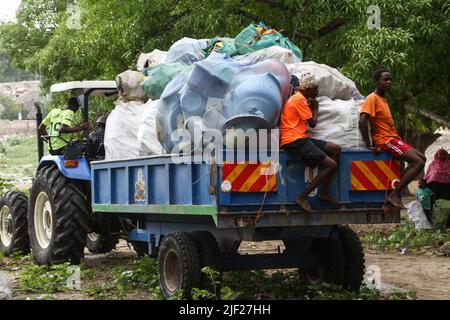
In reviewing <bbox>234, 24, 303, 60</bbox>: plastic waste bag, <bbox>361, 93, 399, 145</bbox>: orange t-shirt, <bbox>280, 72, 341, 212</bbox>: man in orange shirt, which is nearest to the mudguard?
<bbox>234, 24, 303, 60</bbox>: plastic waste bag

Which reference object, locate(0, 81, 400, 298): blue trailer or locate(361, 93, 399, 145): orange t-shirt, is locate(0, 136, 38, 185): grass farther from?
locate(361, 93, 399, 145): orange t-shirt

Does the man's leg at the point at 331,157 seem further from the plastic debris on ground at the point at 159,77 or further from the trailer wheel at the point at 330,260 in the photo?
the plastic debris on ground at the point at 159,77

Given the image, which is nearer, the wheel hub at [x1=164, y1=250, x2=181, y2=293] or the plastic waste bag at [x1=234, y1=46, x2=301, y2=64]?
the wheel hub at [x1=164, y1=250, x2=181, y2=293]

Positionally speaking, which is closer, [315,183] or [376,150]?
[315,183]

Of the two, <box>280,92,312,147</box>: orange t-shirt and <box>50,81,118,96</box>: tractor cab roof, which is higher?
<box>50,81,118,96</box>: tractor cab roof

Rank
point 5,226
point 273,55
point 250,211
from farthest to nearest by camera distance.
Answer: point 5,226
point 273,55
point 250,211

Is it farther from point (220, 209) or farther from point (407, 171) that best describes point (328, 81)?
point (220, 209)

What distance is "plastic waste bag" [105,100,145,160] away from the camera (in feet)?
28.4

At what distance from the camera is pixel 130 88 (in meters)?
8.82

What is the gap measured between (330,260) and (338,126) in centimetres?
148

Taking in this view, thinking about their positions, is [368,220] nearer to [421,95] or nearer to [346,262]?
[346,262]

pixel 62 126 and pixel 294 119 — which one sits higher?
pixel 62 126

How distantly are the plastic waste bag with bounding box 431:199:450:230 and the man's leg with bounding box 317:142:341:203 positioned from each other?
711cm

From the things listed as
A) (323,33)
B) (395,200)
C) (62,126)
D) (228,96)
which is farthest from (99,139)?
(323,33)
